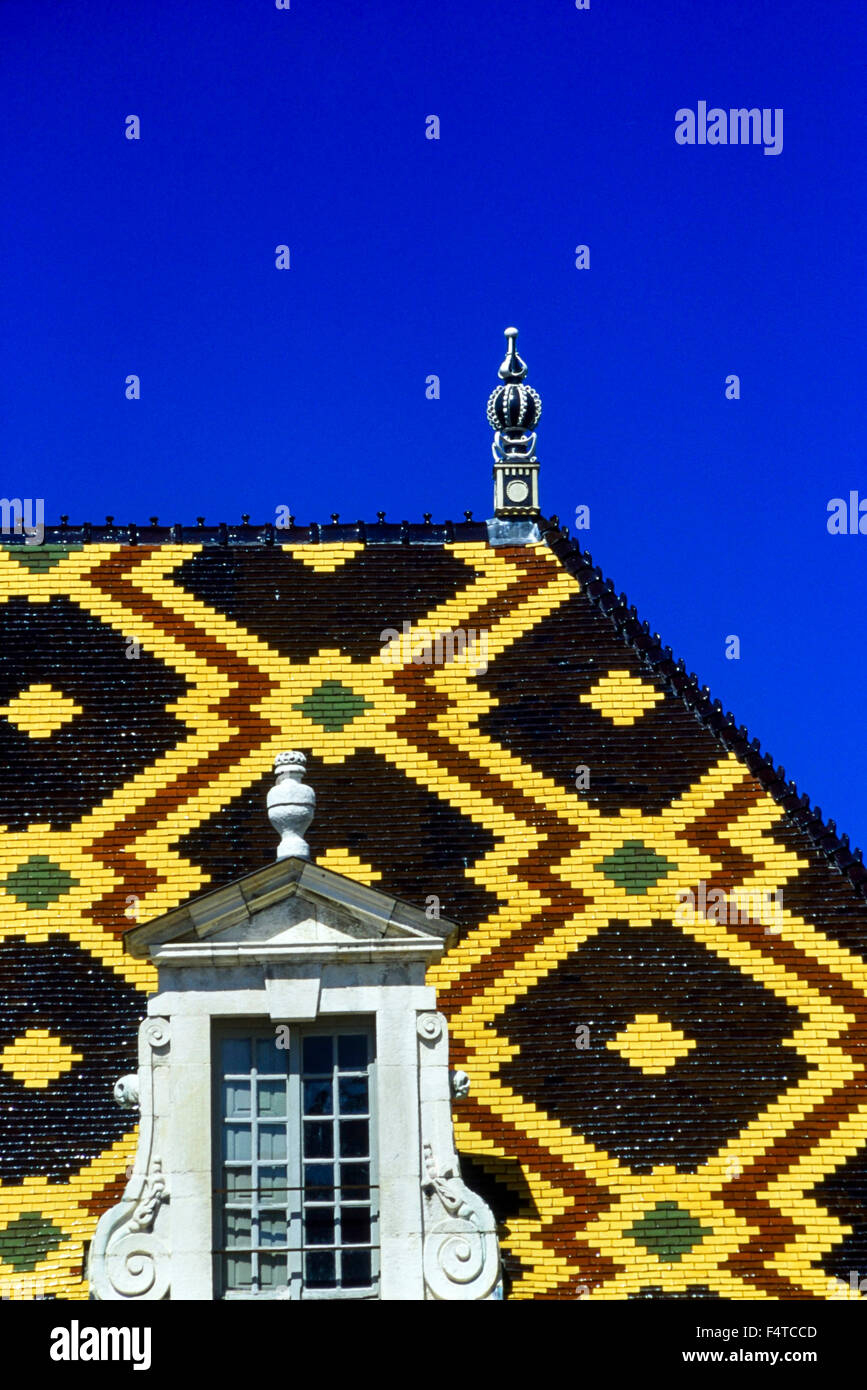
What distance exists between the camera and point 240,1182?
Answer: 17.2 metres

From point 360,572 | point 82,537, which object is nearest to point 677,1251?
point 360,572

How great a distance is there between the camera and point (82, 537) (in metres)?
24.0

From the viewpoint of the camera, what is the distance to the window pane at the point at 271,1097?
1733cm

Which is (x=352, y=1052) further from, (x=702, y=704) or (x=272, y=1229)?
(x=702, y=704)

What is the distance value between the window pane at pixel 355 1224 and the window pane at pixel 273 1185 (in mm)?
384

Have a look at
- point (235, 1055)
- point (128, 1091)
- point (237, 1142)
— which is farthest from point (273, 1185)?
point (128, 1091)

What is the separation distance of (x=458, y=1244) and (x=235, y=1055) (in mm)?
1879

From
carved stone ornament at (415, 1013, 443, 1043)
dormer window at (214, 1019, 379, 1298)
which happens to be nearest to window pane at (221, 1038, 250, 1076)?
dormer window at (214, 1019, 379, 1298)

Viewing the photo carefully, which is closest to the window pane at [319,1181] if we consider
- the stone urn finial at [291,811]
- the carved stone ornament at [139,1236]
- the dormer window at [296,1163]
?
the dormer window at [296,1163]

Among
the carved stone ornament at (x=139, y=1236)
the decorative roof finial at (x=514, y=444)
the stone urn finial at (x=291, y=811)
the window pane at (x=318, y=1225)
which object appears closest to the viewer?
the carved stone ornament at (x=139, y=1236)

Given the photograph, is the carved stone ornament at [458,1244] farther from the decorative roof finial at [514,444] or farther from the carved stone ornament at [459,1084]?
the decorative roof finial at [514,444]

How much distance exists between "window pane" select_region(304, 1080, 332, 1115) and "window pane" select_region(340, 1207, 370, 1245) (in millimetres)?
639

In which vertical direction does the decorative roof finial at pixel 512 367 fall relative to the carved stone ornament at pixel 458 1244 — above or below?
above
